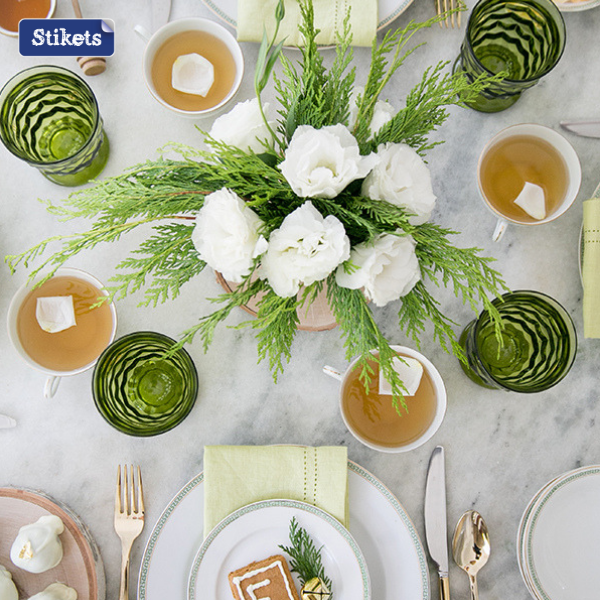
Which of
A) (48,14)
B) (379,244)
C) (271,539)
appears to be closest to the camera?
(379,244)

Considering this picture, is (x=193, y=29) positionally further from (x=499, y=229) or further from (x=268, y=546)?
(x=268, y=546)

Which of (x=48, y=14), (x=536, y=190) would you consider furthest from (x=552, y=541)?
(x=48, y=14)

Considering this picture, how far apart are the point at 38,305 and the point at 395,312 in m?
0.59

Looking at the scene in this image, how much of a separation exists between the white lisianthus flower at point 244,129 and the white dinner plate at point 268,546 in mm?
544

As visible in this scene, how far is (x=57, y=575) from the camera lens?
2.97 feet

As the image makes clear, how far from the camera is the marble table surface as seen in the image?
969mm

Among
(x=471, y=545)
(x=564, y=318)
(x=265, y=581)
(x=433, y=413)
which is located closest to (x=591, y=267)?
(x=564, y=318)

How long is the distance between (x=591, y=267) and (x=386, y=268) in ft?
1.80

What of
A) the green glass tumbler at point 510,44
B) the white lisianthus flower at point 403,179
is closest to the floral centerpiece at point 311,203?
the white lisianthus flower at point 403,179

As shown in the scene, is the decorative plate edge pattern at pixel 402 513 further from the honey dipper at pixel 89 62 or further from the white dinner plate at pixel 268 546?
the honey dipper at pixel 89 62

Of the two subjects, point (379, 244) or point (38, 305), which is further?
point (38, 305)

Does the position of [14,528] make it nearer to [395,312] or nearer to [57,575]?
[57,575]

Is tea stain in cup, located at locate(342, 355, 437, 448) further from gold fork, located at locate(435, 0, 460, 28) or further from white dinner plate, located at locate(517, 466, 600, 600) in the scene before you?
gold fork, located at locate(435, 0, 460, 28)

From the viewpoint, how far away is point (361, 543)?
36.4 inches
